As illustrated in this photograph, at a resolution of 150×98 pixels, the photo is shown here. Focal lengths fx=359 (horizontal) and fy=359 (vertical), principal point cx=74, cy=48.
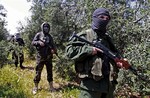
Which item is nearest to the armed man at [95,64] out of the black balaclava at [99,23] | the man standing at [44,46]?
the black balaclava at [99,23]

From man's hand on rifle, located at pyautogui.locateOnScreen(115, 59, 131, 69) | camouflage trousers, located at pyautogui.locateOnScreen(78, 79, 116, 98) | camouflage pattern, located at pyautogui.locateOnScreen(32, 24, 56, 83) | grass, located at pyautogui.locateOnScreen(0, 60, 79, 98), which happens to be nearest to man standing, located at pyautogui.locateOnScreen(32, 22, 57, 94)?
camouflage pattern, located at pyautogui.locateOnScreen(32, 24, 56, 83)

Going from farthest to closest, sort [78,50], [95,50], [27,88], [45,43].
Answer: [27,88], [45,43], [78,50], [95,50]

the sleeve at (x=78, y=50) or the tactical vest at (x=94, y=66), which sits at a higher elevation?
the sleeve at (x=78, y=50)

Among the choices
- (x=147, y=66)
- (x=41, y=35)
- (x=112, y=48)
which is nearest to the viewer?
(x=112, y=48)

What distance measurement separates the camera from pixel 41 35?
977cm

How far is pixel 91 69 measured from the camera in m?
4.60

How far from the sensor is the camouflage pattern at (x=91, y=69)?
4570 millimetres

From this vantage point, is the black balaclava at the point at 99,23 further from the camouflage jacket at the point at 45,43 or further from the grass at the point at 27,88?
the camouflage jacket at the point at 45,43

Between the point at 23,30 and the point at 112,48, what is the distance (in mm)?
16796

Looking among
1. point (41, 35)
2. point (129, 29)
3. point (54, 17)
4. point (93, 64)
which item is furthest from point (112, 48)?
point (54, 17)

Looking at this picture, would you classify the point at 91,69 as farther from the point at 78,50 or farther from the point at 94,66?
the point at 78,50

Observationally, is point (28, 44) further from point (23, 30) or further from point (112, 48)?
point (112, 48)

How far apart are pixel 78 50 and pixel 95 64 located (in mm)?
287

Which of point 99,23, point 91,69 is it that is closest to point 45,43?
point 99,23
